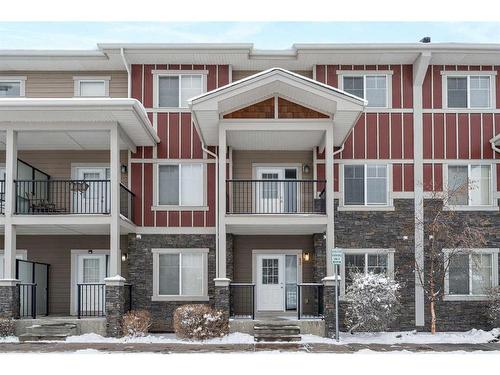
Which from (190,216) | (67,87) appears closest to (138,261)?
(190,216)

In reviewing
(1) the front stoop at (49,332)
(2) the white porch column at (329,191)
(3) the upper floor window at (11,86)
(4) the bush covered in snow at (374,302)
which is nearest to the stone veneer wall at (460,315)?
(4) the bush covered in snow at (374,302)

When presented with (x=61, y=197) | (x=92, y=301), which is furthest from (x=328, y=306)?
(x=61, y=197)

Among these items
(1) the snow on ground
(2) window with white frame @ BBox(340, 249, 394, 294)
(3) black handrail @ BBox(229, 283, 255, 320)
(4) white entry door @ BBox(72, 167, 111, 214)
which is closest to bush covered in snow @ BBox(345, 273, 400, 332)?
(1) the snow on ground

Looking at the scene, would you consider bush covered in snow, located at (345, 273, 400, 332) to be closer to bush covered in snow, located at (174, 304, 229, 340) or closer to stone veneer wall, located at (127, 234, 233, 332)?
bush covered in snow, located at (174, 304, 229, 340)

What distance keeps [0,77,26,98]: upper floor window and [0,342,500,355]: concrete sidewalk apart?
8.64 m

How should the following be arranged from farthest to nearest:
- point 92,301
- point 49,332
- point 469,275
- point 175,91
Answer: point 175,91 → point 92,301 → point 469,275 → point 49,332

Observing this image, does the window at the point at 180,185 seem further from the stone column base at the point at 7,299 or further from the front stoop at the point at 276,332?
the stone column base at the point at 7,299

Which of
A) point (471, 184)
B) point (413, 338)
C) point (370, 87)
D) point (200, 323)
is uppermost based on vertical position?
point (370, 87)

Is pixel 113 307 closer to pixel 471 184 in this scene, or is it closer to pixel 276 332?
pixel 276 332

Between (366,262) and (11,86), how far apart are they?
40.8 ft

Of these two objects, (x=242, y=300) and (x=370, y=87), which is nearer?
(x=242, y=300)

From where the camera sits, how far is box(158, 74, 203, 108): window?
22.0 meters

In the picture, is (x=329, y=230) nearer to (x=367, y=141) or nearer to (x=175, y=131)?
(x=367, y=141)

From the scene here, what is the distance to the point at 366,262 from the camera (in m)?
21.2
